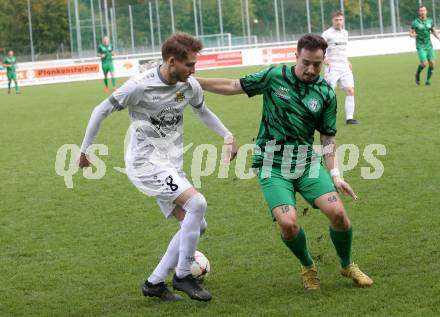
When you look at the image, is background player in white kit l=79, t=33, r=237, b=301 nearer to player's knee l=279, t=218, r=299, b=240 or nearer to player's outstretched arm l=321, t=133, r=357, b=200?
player's knee l=279, t=218, r=299, b=240

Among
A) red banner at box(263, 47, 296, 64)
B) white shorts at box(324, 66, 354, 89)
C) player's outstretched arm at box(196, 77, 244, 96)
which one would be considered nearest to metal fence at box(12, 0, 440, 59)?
red banner at box(263, 47, 296, 64)

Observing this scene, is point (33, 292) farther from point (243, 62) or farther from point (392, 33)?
point (392, 33)

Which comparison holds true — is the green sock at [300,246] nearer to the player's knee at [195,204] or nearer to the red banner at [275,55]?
the player's knee at [195,204]

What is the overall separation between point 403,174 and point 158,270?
5.14 meters

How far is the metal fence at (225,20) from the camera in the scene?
51812 millimetres

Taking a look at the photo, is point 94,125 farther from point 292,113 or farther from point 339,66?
point 339,66

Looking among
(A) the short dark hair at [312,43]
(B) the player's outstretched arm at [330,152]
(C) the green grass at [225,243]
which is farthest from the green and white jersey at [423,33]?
(A) the short dark hair at [312,43]

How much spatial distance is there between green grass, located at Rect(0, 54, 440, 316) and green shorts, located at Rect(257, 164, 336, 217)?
2.13ft

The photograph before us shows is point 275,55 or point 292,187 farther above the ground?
point 275,55

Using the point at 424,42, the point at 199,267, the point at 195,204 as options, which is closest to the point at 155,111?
the point at 195,204

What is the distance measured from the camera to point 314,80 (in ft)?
20.3

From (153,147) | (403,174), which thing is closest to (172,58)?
(153,147)

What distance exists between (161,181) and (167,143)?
0.30 metres

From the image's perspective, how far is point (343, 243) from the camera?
20.2 feet
